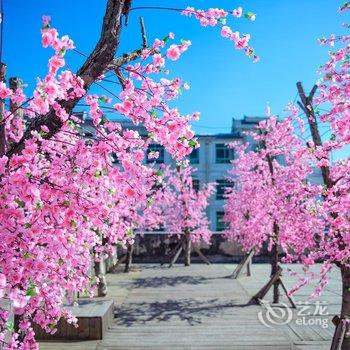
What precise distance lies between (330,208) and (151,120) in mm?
3949

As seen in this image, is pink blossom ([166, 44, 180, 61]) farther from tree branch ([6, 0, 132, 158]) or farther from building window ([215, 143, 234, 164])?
building window ([215, 143, 234, 164])

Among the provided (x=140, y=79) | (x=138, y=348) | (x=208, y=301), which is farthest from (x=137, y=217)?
(x=140, y=79)

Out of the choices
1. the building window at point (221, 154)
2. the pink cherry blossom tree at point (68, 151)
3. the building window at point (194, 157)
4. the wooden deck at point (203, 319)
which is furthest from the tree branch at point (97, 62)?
the building window at point (221, 154)

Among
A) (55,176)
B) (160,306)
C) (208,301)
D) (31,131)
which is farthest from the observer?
(208,301)

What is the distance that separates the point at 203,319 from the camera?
10.6 metres

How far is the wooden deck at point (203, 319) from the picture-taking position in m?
8.57

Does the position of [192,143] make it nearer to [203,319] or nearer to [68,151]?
[68,151]

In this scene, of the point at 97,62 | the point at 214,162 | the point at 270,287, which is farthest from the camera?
the point at 214,162

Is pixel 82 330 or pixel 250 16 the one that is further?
pixel 82 330

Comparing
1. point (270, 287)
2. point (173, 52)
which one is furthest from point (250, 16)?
point (270, 287)

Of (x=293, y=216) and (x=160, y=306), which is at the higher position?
(x=293, y=216)

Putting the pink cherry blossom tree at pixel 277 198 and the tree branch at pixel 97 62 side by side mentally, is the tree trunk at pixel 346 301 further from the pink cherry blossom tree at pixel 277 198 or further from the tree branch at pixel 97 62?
the tree branch at pixel 97 62

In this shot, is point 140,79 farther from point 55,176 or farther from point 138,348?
point 138,348

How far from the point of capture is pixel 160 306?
12.2m
